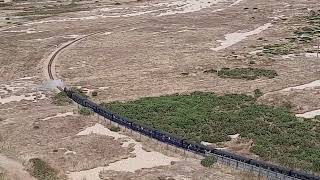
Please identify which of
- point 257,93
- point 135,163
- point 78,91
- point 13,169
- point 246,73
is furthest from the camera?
point 246,73

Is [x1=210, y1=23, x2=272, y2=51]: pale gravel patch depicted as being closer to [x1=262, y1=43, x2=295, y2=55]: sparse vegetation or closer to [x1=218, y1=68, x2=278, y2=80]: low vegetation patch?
[x1=262, y1=43, x2=295, y2=55]: sparse vegetation

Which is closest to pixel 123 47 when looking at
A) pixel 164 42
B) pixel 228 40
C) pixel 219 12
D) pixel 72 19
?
pixel 164 42

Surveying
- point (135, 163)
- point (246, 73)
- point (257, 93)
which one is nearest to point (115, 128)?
point (135, 163)

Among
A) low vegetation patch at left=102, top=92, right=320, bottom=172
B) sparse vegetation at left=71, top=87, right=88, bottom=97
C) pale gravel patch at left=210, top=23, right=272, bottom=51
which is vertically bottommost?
pale gravel patch at left=210, top=23, right=272, bottom=51

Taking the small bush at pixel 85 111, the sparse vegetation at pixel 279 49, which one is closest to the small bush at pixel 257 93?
the small bush at pixel 85 111

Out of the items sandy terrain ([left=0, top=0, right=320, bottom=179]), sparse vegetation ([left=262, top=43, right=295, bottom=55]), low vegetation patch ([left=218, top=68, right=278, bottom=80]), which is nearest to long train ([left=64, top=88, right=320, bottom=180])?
sandy terrain ([left=0, top=0, right=320, bottom=179])

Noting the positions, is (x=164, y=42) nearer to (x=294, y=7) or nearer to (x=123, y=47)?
(x=123, y=47)

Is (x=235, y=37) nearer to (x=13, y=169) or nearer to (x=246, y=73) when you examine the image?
(x=246, y=73)
